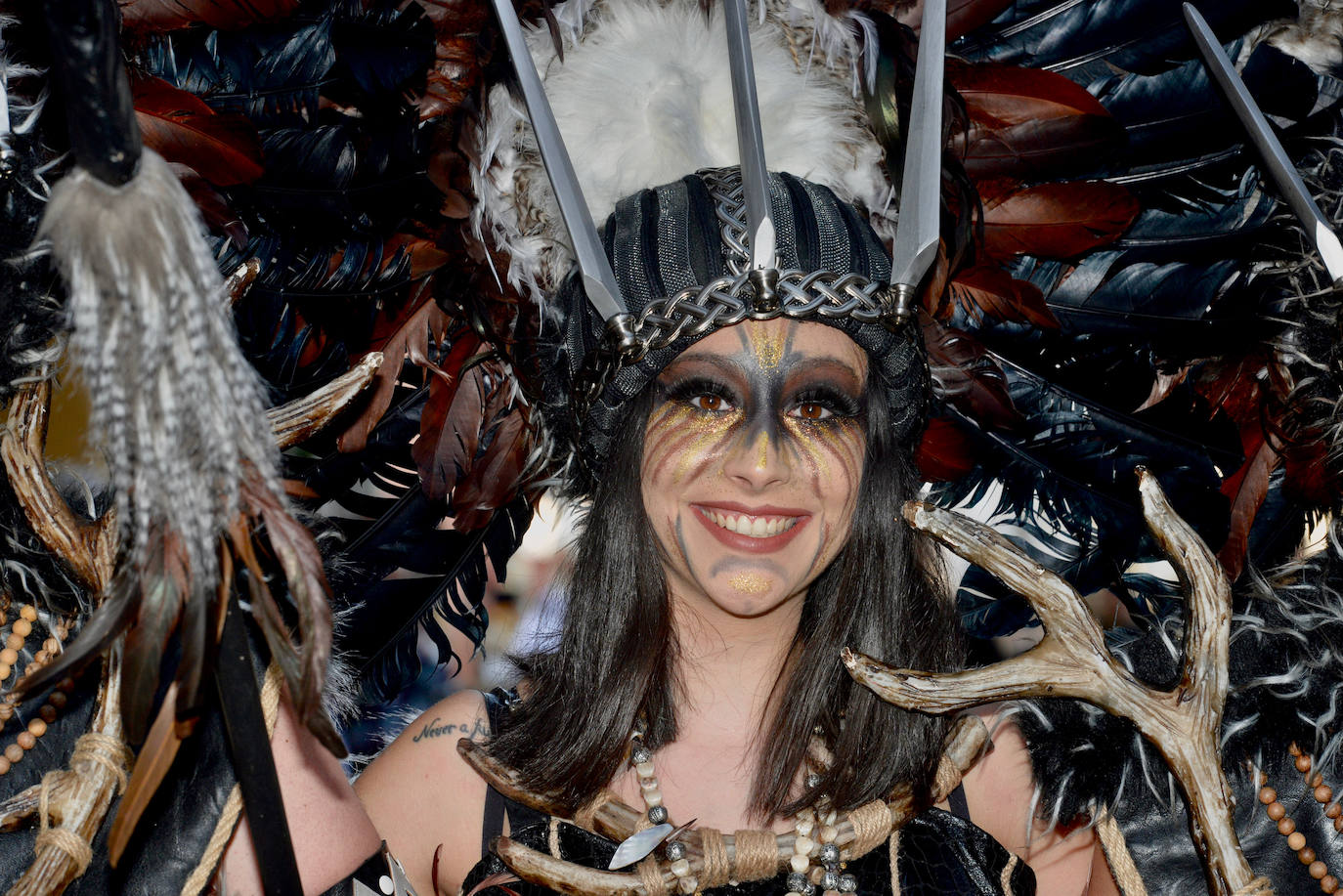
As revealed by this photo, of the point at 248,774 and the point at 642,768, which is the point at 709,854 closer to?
the point at 642,768

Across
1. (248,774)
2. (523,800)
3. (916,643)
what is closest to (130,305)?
(248,774)

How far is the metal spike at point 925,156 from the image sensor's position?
2133 millimetres

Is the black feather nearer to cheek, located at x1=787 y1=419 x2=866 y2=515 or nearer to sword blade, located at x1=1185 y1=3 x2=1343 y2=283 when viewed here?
sword blade, located at x1=1185 y1=3 x2=1343 y2=283

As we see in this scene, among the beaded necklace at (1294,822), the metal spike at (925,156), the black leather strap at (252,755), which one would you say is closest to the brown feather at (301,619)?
the black leather strap at (252,755)

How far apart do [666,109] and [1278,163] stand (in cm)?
104

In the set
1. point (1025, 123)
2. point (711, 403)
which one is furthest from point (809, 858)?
point (1025, 123)

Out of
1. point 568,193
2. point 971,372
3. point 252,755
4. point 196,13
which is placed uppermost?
point 196,13

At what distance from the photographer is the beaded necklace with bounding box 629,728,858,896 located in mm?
2053

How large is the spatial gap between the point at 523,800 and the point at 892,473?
34.1 inches

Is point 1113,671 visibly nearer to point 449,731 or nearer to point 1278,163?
point 1278,163

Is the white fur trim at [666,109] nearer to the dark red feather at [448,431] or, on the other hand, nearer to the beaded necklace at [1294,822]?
the dark red feather at [448,431]

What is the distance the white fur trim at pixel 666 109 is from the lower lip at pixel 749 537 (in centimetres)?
54

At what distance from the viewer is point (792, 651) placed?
2361 mm

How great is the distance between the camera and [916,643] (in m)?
2.34
